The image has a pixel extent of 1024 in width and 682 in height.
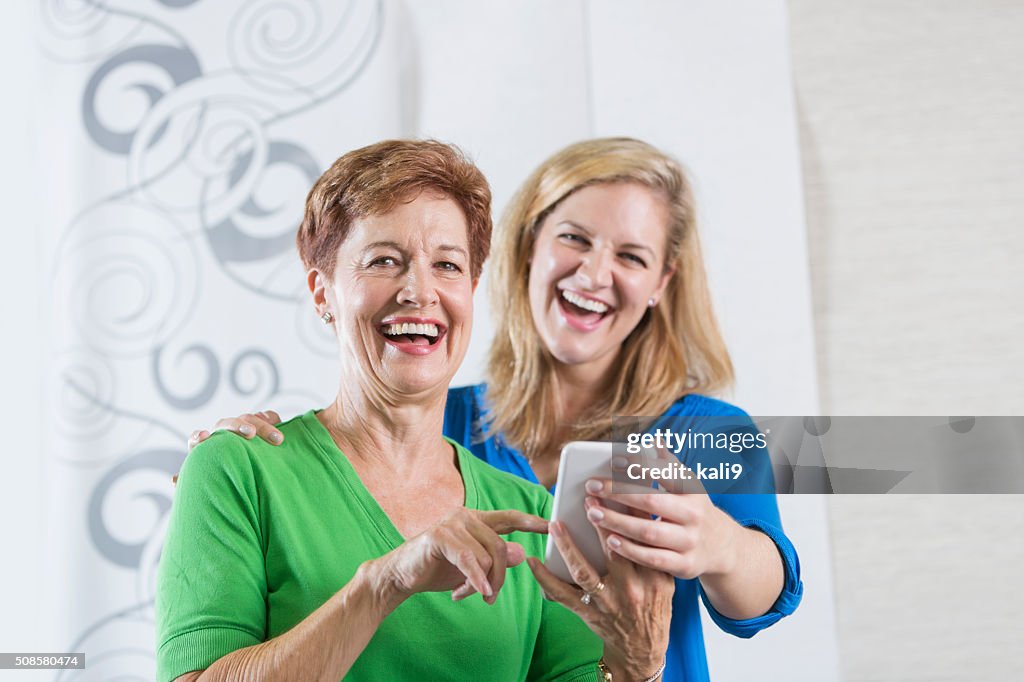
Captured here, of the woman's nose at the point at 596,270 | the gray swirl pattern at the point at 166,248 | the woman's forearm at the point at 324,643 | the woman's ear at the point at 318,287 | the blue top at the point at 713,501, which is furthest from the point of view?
the gray swirl pattern at the point at 166,248

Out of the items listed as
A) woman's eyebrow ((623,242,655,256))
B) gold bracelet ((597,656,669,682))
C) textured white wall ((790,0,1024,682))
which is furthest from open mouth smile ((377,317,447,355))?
textured white wall ((790,0,1024,682))

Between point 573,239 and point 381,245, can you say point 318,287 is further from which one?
point 573,239

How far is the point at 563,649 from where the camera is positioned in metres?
1.42

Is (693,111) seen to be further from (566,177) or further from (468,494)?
(468,494)

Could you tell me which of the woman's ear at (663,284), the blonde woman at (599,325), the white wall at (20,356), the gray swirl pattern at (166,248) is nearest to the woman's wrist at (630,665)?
the blonde woman at (599,325)

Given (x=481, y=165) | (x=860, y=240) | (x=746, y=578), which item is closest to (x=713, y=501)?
(x=746, y=578)

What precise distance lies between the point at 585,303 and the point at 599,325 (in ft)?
0.21

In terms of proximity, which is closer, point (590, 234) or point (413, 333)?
point (413, 333)

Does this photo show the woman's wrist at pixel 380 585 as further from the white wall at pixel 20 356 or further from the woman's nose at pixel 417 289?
the white wall at pixel 20 356

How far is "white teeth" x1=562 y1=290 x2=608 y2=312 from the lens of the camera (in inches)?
77.5

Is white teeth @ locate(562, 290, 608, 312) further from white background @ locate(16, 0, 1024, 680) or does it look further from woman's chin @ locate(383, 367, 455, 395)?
woman's chin @ locate(383, 367, 455, 395)

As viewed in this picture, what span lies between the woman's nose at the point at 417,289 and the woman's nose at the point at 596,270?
612 mm

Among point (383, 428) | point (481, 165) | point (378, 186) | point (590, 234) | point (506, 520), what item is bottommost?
point (506, 520)

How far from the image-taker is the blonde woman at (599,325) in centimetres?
195
